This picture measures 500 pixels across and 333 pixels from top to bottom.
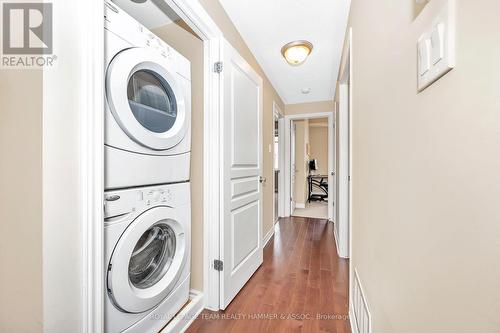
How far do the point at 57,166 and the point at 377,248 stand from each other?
4.17 ft

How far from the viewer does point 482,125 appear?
36 cm

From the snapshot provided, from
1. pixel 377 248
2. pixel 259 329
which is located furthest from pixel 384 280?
pixel 259 329

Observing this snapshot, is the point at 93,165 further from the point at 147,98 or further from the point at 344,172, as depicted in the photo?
the point at 344,172

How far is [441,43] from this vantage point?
0.44m

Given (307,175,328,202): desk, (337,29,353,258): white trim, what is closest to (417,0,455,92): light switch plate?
(337,29,353,258): white trim

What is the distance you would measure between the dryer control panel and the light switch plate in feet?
3.83

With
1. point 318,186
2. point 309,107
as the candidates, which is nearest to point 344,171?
point 309,107

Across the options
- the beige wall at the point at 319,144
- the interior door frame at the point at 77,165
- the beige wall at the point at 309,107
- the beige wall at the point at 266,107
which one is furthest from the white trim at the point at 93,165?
the beige wall at the point at 319,144

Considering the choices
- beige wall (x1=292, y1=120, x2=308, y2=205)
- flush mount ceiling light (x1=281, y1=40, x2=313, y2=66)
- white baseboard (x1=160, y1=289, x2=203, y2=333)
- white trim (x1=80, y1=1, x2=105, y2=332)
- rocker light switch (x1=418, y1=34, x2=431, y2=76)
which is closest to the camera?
rocker light switch (x1=418, y1=34, x2=431, y2=76)

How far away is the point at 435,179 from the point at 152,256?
1415 mm

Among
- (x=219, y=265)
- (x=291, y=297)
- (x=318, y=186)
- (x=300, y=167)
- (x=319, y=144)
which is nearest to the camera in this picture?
(x=219, y=265)

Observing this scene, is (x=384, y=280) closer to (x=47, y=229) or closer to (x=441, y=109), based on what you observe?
(x=441, y=109)

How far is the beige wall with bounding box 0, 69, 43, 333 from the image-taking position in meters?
0.67

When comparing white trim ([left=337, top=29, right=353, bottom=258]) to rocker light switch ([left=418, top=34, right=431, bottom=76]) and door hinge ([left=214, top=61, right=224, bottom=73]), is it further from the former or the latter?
rocker light switch ([left=418, top=34, right=431, bottom=76])
